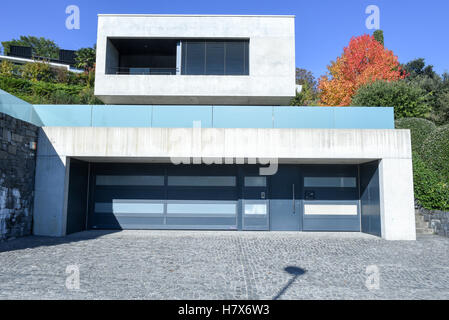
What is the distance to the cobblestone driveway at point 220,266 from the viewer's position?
4.95 m

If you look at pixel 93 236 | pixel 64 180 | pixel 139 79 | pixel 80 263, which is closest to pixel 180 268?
pixel 80 263

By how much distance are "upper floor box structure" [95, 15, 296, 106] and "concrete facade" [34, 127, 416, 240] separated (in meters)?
5.87

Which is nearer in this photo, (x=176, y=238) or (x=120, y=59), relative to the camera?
(x=176, y=238)

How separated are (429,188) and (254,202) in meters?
6.41

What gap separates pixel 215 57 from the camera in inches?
623

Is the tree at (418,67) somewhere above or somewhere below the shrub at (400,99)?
above

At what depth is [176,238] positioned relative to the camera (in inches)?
384

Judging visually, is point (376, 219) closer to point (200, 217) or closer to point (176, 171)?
point (200, 217)

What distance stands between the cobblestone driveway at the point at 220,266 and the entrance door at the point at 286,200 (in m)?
1.34

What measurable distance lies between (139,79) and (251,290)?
43.4 ft
